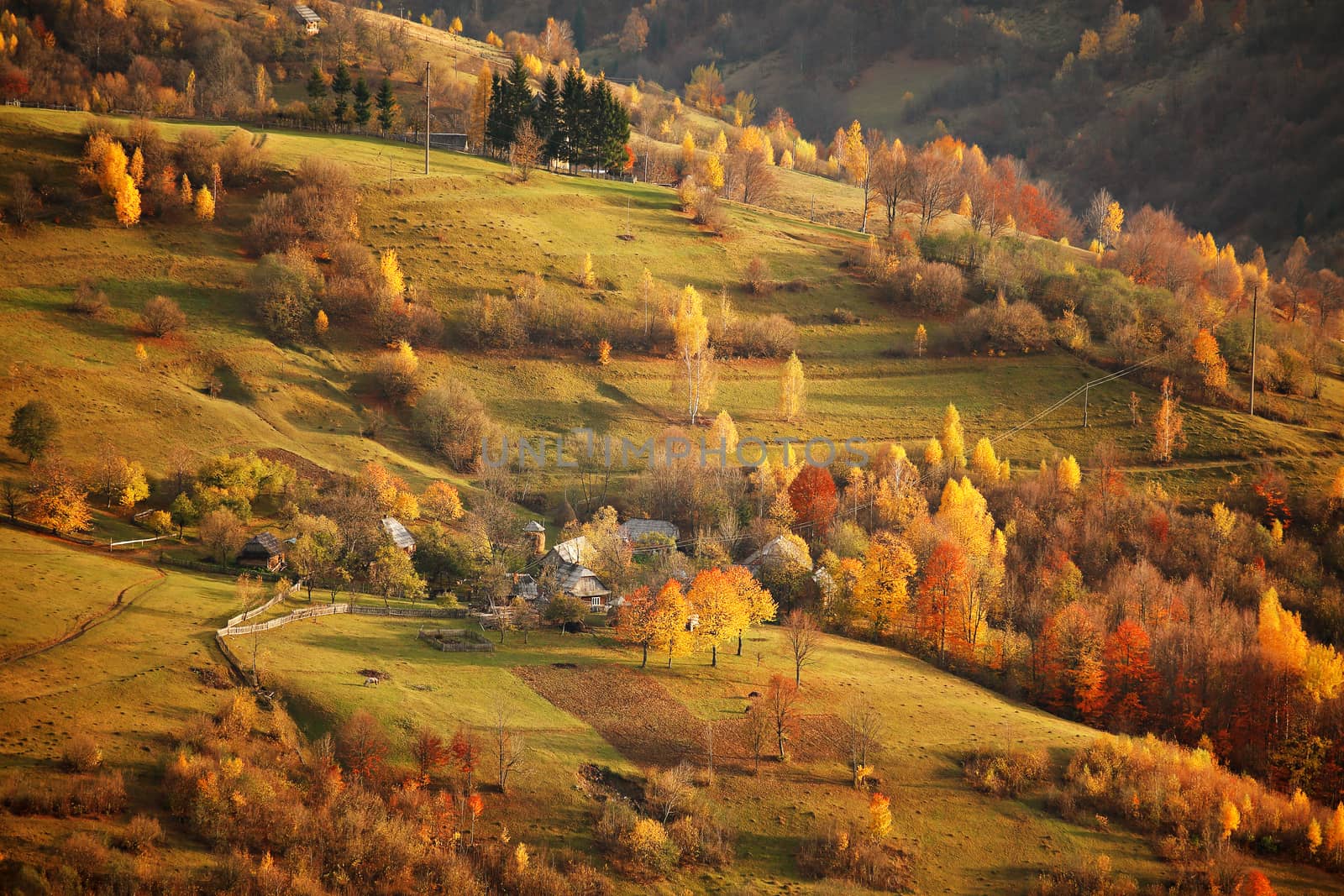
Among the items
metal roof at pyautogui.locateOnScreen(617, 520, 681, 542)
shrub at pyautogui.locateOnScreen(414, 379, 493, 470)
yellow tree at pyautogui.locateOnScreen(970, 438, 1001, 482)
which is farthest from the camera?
yellow tree at pyautogui.locateOnScreen(970, 438, 1001, 482)

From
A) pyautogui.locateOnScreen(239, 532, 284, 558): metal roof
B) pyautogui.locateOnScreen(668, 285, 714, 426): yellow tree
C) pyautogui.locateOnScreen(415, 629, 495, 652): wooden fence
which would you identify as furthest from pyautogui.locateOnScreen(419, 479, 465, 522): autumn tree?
pyautogui.locateOnScreen(668, 285, 714, 426): yellow tree

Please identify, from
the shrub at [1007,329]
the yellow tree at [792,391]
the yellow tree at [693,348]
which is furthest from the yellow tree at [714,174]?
the yellow tree at [792,391]

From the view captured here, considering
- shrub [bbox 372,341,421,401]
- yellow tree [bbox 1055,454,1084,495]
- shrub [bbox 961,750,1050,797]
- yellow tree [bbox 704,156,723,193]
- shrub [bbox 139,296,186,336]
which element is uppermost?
yellow tree [bbox 704,156,723,193]

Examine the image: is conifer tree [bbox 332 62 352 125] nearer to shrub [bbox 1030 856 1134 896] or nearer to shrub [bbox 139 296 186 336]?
shrub [bbox 139 296 186 336]

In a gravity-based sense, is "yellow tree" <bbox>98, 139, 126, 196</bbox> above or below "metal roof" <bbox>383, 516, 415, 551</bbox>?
above

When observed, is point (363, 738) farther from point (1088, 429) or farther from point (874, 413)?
point (1088, 429)

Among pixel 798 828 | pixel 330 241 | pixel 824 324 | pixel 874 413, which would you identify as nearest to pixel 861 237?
pixel 824 324
